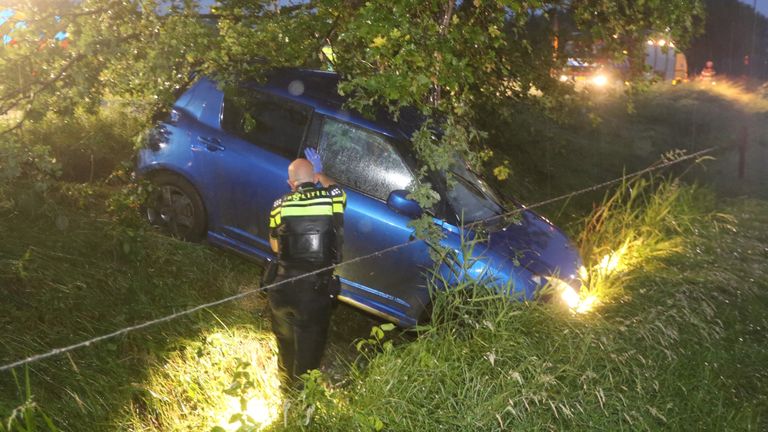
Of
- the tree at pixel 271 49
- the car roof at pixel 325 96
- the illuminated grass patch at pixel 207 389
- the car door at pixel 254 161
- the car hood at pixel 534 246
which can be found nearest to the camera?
the illuminated grass patch at pixel 207 389

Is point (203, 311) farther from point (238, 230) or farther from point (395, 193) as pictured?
point (395, 193)

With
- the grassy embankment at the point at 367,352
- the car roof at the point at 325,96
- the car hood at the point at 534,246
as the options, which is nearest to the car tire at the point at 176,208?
the grassy embankment at the point at 367,352

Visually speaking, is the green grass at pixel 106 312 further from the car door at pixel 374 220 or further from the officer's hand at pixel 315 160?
the officer's hand at pixel 315 160

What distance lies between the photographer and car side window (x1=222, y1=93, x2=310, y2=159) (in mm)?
5227

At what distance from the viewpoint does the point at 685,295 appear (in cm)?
542

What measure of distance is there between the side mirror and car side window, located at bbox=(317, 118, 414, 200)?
26 cm

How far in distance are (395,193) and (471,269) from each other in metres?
0.78

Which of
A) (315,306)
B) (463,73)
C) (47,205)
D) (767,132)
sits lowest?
(767,132)

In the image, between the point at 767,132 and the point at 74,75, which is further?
the point at 767,132

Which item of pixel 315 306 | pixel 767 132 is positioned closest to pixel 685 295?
pixel 315 306

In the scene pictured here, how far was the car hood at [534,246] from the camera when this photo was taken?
4680 millimetres

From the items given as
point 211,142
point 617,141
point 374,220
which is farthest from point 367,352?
point 617,141

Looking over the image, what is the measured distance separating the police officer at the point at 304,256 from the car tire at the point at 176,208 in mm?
1662

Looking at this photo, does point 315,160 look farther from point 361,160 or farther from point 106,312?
point 106,312
